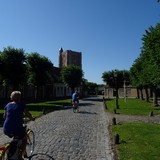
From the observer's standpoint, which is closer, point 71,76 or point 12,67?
point 12,67

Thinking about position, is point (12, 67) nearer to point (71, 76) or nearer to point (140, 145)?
point (71, 76)

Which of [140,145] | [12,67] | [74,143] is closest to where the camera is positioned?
[140,145]

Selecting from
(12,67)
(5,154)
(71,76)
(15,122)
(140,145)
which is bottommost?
(140,145)

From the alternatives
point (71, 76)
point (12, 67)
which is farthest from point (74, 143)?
point (71, 76)

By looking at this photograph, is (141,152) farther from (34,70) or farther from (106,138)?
(34,70)

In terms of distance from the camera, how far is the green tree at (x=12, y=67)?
3969cm

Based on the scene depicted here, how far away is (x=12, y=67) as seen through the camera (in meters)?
39.8

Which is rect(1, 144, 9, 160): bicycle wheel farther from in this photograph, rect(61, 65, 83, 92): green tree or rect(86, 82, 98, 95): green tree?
rect(86, 82, 98, 95): green tree

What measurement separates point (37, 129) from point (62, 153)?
5697mm

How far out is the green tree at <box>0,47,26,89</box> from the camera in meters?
39.7

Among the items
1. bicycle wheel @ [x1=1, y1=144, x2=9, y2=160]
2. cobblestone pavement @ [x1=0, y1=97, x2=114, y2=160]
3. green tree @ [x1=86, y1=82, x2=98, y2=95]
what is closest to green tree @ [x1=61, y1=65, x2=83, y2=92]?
cobblestone pavement @ [x1=0, y1=97, x2=114, y2=160]

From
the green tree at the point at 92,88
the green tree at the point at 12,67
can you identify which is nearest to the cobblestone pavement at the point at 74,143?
the green tree at the point at 12,67

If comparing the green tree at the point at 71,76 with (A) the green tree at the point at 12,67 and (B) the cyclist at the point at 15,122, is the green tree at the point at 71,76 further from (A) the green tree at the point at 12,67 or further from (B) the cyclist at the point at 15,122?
(B) the cyclist at the point at 15,122

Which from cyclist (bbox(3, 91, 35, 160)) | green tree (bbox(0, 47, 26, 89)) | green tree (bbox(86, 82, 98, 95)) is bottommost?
cyclist (bbox(3, 91, 35, 160))
